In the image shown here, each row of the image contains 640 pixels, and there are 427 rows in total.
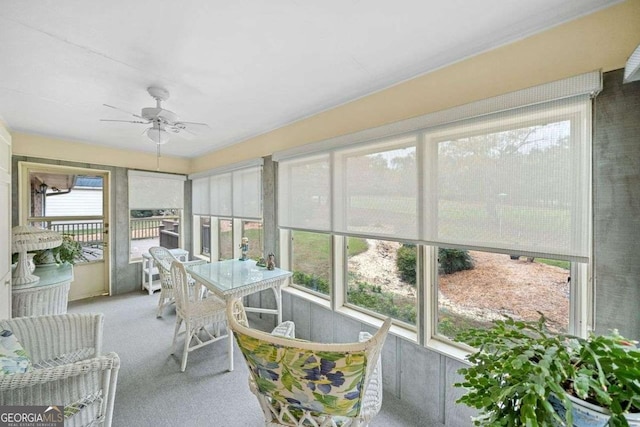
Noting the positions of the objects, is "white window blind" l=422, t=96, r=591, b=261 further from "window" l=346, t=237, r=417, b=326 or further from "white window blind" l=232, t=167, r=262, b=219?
"white window blind" l=232, t=167, r=262, b=219

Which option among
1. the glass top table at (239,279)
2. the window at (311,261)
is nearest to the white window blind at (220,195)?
the glass top table at (239,279)

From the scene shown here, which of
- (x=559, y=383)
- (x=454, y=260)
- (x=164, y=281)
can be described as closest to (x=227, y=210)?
(x=164, y=281)

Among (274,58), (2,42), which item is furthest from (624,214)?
(2,42)

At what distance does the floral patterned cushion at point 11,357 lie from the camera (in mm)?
1114

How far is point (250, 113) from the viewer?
8.80ft

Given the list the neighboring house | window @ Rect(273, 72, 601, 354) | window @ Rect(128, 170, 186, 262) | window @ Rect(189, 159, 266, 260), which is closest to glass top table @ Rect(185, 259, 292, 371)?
window @ Rect(189, 159, 266, 260)

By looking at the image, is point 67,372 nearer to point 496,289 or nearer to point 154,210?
point 496,289

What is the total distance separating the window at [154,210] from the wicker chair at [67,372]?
3281 mm

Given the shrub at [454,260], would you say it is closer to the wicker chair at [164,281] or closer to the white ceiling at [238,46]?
the white ceiling at [238,46]

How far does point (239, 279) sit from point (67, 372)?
1482 mm

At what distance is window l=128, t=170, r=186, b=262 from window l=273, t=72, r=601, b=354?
11.6 ft

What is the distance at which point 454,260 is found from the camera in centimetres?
180

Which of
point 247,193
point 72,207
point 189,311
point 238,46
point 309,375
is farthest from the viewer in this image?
point 72,207

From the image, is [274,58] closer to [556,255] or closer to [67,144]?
[556,255]
